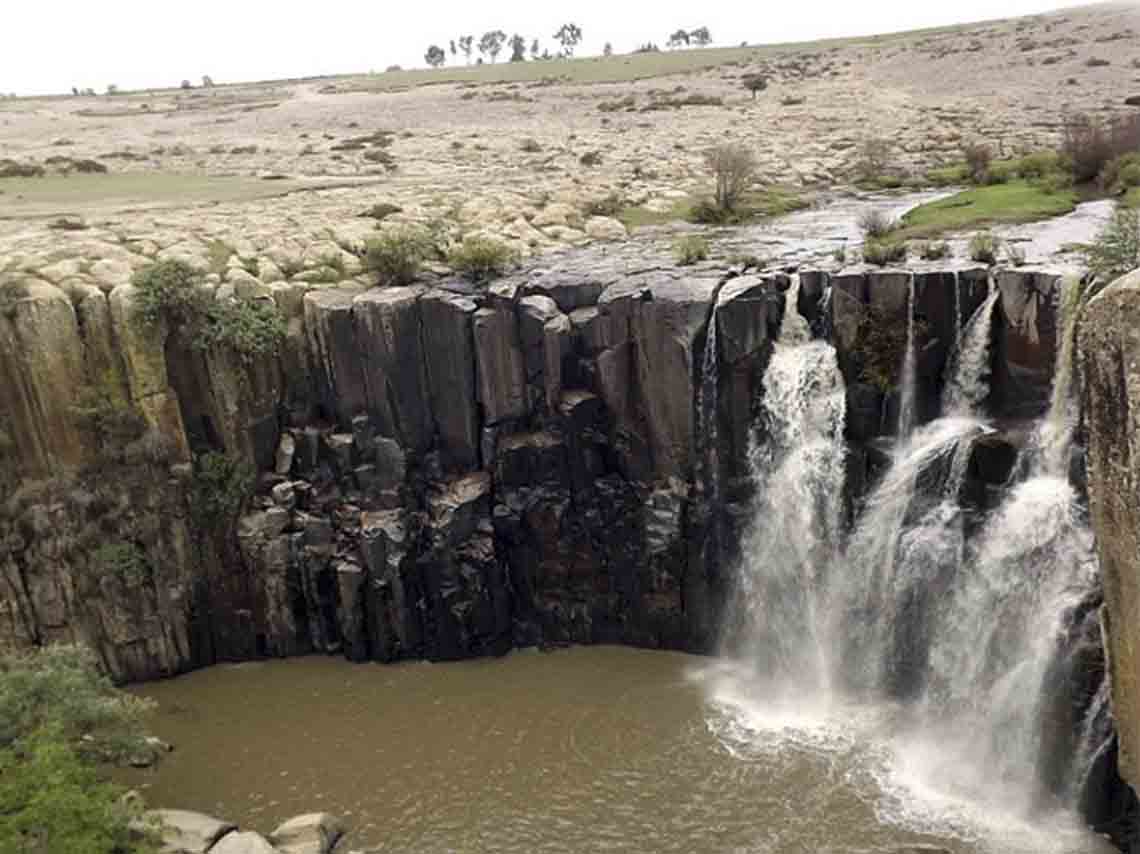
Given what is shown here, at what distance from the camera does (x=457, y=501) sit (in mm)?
27297

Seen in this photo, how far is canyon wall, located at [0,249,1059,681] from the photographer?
26047mm

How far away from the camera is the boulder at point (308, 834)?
19.9m

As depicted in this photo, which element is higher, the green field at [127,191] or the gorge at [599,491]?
the green field at [127,191]

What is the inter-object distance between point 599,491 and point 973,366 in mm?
9832

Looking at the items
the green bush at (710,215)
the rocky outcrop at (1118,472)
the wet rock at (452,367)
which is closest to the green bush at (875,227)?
the green bush at (710,215)

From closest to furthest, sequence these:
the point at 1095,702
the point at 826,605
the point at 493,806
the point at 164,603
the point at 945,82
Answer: the point at 1095,702
the point at 493,806
the point at 826,605
the point at 164,603
the point at 945,82

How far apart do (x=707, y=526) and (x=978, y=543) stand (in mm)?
6940

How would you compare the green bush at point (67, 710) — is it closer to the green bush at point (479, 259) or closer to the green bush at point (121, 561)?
the green bush at point (121, 561)

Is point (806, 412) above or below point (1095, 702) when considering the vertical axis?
above

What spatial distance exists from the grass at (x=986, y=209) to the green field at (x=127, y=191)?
914 inches

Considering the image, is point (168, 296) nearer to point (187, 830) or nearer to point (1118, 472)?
point (187, 830)

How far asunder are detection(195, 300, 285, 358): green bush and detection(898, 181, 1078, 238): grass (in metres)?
18.7

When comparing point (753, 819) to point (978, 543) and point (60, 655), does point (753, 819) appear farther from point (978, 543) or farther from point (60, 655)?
point (60, 655)

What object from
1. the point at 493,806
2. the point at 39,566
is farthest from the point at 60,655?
the point at 493,806
